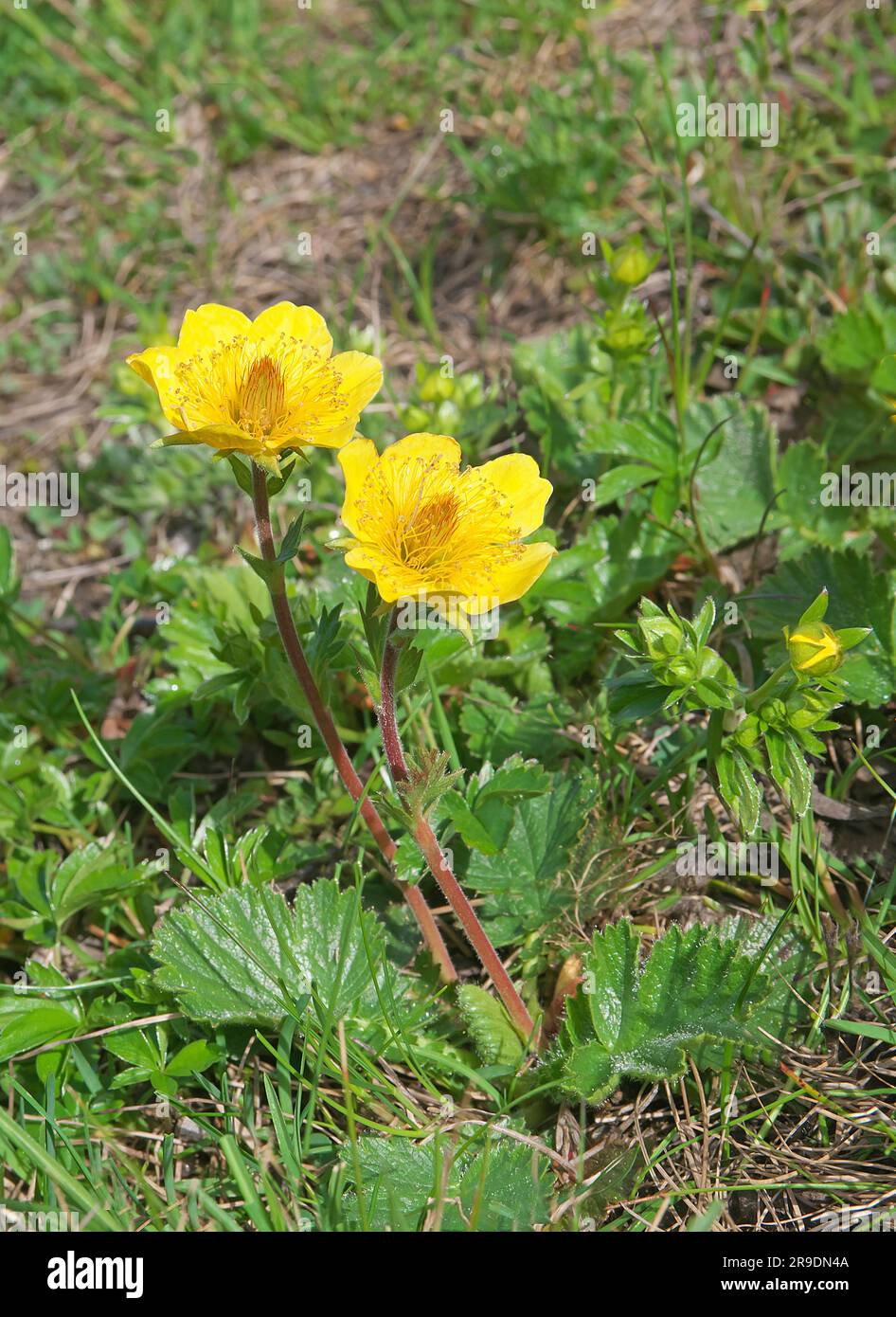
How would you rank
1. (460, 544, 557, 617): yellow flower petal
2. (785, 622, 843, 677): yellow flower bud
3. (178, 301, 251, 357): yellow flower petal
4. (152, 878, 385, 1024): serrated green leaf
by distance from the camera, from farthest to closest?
(152, 878, 385, 1024): serrated green leaf
(178, 301, 251, 357): yellow flower petal
(785, 622, 843, 677): yellow flower bud
(460, 544, 557, 617): yellow flower petal

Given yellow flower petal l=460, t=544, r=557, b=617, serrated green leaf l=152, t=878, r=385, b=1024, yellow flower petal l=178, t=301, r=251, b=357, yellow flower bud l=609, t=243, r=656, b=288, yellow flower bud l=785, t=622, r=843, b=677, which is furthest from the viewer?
yellow flower bud l=609, t=243, r=656, b=288

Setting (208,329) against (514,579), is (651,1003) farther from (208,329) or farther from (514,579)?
(208,329)

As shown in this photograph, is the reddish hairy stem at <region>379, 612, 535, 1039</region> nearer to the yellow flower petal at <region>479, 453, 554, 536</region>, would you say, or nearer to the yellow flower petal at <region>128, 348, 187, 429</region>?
the yellow flower petal at <region>479, 453, 554, 536</region>

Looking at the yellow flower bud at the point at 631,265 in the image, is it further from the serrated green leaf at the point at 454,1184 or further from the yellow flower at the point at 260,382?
the serrated green leaf at the point at 454,1184

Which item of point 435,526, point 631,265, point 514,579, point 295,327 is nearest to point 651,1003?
point 514,579

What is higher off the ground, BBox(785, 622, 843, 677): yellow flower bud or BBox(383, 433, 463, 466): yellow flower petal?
BBox(383, 433, 463, 466): yellow flower petal

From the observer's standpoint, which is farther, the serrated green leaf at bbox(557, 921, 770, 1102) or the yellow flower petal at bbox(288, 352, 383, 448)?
the serrated green leaf at bbox(557, 921, 770, 1102)

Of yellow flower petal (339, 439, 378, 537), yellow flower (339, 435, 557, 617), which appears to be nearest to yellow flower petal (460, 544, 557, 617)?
yellow flower (339, 435, 557, 617)

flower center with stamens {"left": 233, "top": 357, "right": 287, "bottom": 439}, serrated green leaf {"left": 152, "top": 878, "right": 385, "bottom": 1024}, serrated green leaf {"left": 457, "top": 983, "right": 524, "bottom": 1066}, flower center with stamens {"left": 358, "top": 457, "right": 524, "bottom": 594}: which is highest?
flower center with stamens {"left": 233, "top": 357, "right": 287, "bottom": 439}
